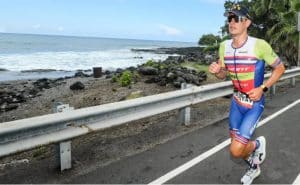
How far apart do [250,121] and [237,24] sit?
1.12 m

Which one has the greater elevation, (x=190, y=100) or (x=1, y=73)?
(x=190, y=100)

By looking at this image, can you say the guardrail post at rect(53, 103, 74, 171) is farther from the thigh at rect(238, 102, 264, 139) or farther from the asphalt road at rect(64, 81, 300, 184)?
the thigh at rect(238, 102, 264, 139)

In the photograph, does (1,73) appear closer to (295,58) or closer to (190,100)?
(295,58)

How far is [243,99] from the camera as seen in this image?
4949 millimetres

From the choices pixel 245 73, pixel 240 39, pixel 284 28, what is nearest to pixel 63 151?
pixel 245 73

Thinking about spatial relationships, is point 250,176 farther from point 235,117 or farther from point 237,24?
point 237,24

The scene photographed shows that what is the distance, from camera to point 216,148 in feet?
22.7

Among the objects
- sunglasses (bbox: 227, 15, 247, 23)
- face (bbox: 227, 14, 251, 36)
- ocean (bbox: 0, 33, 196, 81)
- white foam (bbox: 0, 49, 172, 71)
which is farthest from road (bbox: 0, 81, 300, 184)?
white foam (bbox: 0, 49, 172, 71)

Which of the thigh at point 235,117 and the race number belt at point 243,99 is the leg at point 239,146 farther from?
the race number belt at point 243,99

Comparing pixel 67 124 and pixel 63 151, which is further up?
pixel 67 124

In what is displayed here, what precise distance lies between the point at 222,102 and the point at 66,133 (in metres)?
7.27

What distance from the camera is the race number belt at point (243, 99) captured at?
16.0 feet

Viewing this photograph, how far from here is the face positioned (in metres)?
4.73

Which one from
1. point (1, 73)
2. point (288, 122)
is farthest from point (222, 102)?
point (1, 73)
